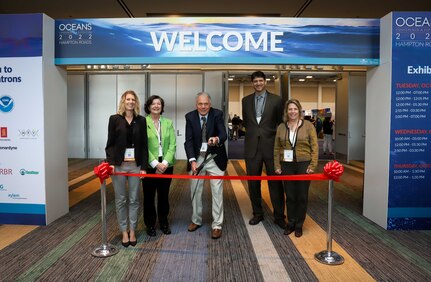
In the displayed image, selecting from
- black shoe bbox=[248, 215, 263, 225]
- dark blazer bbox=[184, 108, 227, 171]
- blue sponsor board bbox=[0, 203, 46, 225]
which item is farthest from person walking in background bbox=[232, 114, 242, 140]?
blue sponsor board bbox=[0, 203, 46, 225]

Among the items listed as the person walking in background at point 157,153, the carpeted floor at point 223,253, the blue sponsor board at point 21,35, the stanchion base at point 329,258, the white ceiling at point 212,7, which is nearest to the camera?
the carpeted floor at point 223,253

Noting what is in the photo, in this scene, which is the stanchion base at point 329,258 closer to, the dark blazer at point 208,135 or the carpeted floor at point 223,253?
the carpeted floor at point 223,253

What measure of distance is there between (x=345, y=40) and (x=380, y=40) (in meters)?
0.44

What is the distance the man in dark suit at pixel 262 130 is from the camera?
3893 millimetres

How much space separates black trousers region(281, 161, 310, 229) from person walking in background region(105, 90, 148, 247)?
164 centimetres

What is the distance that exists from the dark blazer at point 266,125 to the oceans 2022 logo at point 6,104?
9.63ft

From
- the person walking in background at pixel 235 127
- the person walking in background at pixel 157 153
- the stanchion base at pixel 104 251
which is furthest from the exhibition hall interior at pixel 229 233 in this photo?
the person walking in background at pixel 235 127

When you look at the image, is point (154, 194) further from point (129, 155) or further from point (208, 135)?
point (208, 135)

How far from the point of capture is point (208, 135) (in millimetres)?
3699

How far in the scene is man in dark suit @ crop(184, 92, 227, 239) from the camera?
3.65 metres

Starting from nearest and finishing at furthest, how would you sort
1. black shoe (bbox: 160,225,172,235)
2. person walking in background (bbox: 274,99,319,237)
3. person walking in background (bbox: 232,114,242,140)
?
person walking in background (bbox: 274,99,319,237)
black shoe (bbox: 160,225,172,235)
person walking in background (bbox: 232,114,242,140)

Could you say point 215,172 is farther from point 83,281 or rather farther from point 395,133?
point 395,133

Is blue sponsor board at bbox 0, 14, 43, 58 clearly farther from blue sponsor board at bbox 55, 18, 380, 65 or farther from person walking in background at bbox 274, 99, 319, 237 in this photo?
person walking in background at bbox 274, 99, 319, 237

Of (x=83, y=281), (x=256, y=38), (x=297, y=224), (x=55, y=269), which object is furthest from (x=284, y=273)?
(x=256, y=38)
